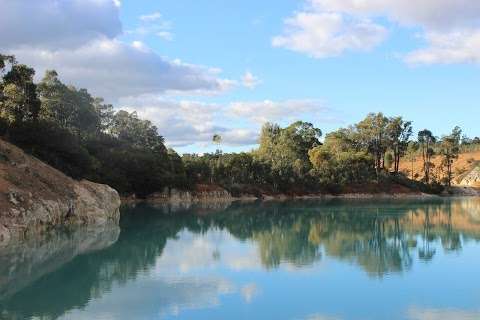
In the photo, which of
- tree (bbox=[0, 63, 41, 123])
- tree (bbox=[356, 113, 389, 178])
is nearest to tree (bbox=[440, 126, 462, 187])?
tree (bbox=[356, 113, 389, 178])

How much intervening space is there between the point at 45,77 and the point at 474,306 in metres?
66.4

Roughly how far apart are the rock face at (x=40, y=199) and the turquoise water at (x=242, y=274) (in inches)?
49.8

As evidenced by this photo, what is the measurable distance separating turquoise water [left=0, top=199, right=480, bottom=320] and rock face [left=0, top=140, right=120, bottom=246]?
126 centimetres

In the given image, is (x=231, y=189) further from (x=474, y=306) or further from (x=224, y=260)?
(x=474, y=306)

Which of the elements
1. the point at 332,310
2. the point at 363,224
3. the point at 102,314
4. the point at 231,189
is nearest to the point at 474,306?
the point at 332,310

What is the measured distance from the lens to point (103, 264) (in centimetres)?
2534

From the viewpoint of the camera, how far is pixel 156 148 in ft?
281

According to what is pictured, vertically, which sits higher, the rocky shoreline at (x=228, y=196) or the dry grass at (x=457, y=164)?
the dry grass at (x=457, y=164)

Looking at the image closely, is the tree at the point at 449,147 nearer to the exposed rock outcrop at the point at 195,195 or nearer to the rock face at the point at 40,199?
the exposed rock outcrop at the point at 195,195

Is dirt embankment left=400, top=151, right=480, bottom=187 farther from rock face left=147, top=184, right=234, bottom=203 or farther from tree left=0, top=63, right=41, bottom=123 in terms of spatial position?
tree left=0, top=63, right=41, bottom=123

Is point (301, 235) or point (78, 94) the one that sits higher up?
point (78, 94)

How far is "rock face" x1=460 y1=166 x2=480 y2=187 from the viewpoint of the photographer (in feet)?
440

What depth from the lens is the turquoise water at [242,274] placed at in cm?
1647

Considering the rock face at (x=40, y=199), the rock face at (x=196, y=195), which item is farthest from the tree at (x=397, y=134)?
the rock face at (x=40, y=199)
